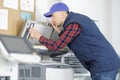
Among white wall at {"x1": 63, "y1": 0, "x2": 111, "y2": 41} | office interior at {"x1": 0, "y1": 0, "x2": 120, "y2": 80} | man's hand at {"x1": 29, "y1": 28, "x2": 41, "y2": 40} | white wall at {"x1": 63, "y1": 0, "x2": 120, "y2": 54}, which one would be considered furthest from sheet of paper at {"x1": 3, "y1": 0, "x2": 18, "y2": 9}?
white wall at {"x1": 63, "y1": 0, "x2": 120, "y2": 54}

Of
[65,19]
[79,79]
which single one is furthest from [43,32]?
[79,79]

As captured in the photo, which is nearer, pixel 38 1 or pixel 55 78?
pixel 55 78

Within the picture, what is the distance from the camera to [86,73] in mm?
3168

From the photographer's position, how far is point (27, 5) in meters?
3.10

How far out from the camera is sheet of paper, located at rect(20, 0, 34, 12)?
120 inches

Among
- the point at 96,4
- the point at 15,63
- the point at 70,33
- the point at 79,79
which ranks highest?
the point at 96,4

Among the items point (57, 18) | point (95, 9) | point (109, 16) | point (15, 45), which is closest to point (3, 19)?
point (57, 18)

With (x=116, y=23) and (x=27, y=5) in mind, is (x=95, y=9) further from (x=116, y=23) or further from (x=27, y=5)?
(x=27, y=5)

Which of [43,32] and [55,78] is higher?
[43,32]

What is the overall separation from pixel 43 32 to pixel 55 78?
0.74 m

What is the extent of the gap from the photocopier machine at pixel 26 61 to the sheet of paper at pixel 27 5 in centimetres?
27

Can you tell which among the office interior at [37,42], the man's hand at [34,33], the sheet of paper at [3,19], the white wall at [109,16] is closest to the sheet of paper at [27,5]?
the office interior at [37,42]

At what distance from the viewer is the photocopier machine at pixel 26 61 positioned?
186 cm

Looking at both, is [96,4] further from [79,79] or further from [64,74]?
[64,74]
